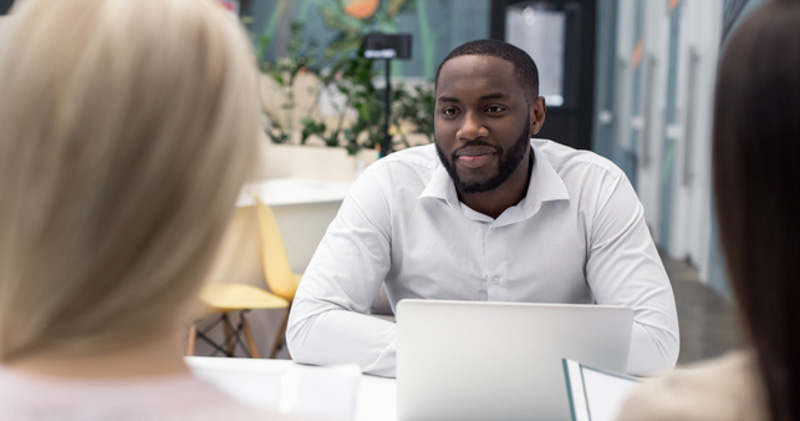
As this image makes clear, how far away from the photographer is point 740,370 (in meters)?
0.54

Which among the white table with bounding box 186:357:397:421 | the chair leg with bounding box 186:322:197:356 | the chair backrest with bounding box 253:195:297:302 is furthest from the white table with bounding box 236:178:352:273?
the white table with bounding box 186:357:397:421

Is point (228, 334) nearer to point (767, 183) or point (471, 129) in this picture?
point (471, 129)

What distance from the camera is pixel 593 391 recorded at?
96 centimetres

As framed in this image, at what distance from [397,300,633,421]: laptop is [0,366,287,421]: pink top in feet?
1.98

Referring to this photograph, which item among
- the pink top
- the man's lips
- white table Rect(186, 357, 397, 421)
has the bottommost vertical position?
white table Rect(186, 357, 397, 421)

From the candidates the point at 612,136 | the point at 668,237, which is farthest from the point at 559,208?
the point at 612,136

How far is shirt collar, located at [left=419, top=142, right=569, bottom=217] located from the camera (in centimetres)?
181

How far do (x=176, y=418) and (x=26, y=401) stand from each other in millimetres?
94

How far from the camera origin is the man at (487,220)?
174cm

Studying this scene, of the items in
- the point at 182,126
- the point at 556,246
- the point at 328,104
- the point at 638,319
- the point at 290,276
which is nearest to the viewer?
the point at 182,126

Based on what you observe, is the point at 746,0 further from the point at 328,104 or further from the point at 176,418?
the point at 176,418

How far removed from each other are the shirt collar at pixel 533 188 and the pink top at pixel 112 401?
1369 millimetres

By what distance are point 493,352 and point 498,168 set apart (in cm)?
84

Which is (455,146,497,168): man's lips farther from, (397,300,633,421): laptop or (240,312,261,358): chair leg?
(240,312,261,358): chair leg
